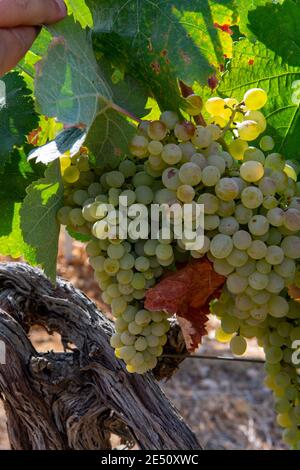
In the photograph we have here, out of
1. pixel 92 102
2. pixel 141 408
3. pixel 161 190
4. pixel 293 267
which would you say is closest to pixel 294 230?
pixel 293 267

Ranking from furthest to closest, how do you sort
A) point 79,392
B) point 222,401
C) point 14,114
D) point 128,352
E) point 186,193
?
1. point 222,401
2. point 79,392
3. point 14,114
4. point 128,352
5. point 186,193

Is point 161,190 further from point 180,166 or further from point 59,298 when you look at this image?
point 59,298

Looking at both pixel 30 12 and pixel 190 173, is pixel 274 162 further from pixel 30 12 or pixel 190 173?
pixel 30 12

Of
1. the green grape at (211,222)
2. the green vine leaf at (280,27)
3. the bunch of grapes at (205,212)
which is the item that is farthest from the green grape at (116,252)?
the green vine leaf at (280,27)

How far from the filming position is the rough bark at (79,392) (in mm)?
1186

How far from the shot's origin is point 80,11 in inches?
37.2

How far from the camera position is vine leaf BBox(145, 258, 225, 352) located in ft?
2.81

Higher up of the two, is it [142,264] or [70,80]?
[70,80]

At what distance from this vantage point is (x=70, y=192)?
92cm

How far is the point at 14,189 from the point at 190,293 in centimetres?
34

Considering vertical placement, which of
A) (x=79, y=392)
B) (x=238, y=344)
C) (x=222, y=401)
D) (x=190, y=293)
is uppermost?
(x=190, y=293)

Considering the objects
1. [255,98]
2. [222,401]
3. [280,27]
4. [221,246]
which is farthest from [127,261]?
[222,401]

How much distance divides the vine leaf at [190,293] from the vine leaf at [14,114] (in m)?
0.32

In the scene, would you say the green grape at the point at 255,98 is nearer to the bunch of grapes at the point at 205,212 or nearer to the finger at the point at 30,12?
the bunch of grapes at the point at 205,212
